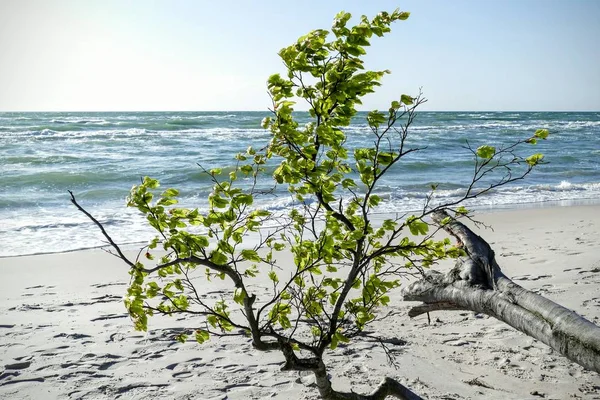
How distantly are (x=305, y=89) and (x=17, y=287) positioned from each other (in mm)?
5814

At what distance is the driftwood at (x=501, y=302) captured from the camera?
282cm

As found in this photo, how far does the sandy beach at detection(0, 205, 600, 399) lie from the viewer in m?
3.94

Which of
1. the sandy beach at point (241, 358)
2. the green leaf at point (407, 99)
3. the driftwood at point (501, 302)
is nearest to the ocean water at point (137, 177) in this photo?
the sandy beach at point (241, 358)

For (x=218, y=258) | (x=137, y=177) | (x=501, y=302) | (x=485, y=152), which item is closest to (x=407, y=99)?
(x=485, y=152)

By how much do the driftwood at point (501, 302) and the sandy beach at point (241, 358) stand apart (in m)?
0.62

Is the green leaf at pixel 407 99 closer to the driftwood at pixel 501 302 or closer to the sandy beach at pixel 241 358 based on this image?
the driftwood at pixel 501 302

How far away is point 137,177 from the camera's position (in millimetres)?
18156

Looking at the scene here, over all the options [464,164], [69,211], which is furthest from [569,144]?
[69,211]

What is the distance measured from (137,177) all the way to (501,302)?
16.3m

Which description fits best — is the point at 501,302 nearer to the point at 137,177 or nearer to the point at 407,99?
the point at 407,99

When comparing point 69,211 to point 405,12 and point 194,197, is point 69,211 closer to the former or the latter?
point 194,197

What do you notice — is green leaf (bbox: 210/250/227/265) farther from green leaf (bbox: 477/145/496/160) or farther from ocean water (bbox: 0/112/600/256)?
ocean water (bbox: 0/112/600/256)

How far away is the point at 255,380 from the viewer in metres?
4.10

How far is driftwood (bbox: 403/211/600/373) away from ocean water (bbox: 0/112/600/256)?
2850 mm
